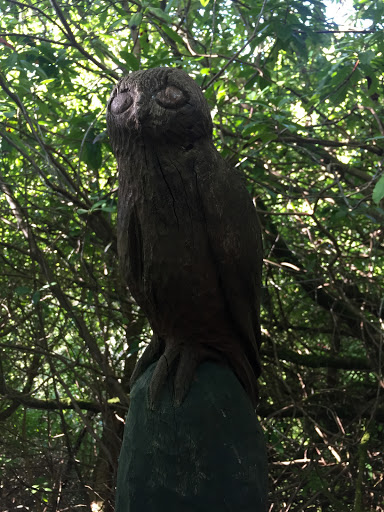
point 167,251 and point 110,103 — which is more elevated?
point 110,103

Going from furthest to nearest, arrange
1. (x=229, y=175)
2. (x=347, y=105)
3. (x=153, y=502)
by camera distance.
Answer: (x=347, y=105) → (x=229, y=175) → (x=153, y=502)

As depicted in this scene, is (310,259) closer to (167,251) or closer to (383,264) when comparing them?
(383,264)

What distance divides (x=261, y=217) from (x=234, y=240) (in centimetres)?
199

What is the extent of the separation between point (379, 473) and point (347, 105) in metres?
2.51

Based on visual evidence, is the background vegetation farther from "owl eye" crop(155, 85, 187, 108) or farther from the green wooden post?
the green wooden post

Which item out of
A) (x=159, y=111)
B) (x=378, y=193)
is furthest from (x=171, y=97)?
(x=378, y=193)

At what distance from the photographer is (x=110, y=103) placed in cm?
148

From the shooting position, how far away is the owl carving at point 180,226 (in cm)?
137

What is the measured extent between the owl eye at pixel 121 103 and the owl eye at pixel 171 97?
85 millimetres

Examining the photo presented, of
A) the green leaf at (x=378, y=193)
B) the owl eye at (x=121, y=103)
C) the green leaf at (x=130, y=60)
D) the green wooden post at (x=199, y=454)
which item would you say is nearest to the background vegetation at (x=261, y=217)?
the green leaf at (x=130, y=60)

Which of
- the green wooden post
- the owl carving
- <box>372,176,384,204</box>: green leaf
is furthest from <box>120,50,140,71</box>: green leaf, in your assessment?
the green wooden post

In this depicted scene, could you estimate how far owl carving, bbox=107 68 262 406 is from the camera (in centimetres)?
137

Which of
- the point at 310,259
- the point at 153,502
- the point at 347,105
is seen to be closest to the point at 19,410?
the point at 310,259

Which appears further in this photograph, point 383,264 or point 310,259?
point 383,264
